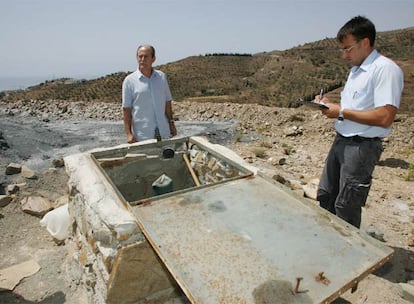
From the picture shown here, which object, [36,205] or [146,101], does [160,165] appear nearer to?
[146,101]

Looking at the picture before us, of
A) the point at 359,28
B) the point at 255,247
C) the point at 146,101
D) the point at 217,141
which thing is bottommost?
the point at 217,141

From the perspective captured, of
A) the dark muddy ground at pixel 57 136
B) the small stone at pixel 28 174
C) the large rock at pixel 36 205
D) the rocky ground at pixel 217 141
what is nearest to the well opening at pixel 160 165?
A: the rocky ground at pixel 217 141

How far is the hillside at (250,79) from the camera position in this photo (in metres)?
23.4

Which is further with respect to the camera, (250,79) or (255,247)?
(250,79)

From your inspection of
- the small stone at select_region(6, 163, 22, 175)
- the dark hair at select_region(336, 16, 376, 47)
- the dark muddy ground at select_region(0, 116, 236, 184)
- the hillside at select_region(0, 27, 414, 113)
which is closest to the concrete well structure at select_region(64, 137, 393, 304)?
the dark hair at select_region(336, 16, 376, 47)

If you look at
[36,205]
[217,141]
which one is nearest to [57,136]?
[217,141]

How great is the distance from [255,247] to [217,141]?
5.75 m

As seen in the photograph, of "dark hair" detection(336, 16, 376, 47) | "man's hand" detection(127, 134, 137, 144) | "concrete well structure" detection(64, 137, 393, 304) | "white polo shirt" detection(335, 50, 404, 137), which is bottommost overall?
"concrete well structure" detection(64, 137, 393, 304)

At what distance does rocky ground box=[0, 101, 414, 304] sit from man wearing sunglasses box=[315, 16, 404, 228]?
3.02 ft

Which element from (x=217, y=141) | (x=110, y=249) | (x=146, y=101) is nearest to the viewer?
(x=110, y=249)

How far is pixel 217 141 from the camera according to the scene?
291 inches

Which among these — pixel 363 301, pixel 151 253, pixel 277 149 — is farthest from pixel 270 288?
pixel 277 149

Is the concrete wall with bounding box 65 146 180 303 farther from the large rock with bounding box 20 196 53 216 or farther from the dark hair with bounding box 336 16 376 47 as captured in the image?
the dark hair with bounding box 336 16 376 47

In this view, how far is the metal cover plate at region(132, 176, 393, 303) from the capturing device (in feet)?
4.62
